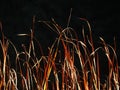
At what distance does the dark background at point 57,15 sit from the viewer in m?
2.62

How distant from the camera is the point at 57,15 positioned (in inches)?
106

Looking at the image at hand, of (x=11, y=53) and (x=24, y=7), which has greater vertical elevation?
(x=24, y=7)

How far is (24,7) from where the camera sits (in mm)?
2729

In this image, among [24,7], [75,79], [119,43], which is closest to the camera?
[75,79]

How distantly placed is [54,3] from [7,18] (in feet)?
1.03

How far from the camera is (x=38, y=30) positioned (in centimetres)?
271

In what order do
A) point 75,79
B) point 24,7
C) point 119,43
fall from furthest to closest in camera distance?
point 24,7, point 119,43, point 75,79

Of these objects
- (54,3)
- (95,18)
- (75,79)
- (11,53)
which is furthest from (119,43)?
(75,79)

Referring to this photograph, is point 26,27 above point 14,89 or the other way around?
above

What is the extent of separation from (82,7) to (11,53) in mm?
517

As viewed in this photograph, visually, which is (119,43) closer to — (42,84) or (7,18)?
(7,18)

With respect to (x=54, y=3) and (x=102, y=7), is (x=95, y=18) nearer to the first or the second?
(x=102, y=7)

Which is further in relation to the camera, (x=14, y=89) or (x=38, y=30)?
(x=38, y=30)

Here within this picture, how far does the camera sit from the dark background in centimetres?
262
